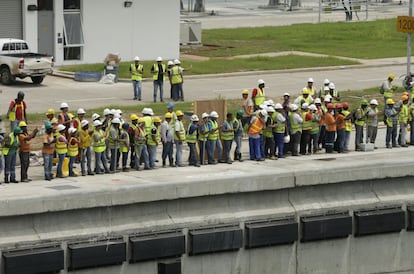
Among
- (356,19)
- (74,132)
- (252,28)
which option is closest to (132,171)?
(74,132)

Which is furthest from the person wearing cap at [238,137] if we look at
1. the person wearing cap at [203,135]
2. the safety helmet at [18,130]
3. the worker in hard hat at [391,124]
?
the safety helmet at [18,130]

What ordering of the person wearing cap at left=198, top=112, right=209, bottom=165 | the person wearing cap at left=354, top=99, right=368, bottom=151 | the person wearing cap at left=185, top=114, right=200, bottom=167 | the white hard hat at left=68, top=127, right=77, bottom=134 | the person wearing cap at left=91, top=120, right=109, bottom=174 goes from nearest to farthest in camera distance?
the white hard hat at left=68, top=127, right=77, bottom=134, the person wearing cap at left=91, top=120, right=109, bottom=174, the person wearing cap at left=185, top=114, right=200, bottom=167, the person wearing cap at left=198, top=112, right=209, bottom=165, the person wearing cap at left=354, top=99, right=368, bottom=151

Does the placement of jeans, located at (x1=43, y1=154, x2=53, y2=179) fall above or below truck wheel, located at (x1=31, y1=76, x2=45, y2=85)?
below

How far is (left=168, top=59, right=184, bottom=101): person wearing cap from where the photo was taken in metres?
43.2

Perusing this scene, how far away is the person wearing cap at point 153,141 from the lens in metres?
30.7

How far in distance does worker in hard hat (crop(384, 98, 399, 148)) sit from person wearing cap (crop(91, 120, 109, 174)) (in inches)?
343

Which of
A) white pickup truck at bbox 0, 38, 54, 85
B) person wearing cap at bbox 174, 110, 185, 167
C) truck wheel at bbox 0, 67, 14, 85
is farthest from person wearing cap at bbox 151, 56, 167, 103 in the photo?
person wearing cap at bbox 174, 110, 185, 167

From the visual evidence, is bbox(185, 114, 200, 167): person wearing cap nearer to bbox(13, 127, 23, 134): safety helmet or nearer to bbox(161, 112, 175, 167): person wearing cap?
bbox(161, 112, 175, 167): person wearing cap

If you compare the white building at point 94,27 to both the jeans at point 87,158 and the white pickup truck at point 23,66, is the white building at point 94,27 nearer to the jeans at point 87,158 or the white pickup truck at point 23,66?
the white pickup truck at point 23,66

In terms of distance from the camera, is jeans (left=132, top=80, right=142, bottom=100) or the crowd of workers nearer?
the crowd of workers

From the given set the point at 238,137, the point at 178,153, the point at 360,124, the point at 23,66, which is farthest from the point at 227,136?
the point at 23,66

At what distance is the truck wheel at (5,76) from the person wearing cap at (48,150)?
1742 cm

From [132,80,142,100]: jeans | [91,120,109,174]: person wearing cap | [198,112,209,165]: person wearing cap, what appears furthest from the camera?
[132,80,142,100]: jeans

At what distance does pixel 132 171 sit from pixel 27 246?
17.6 ft
